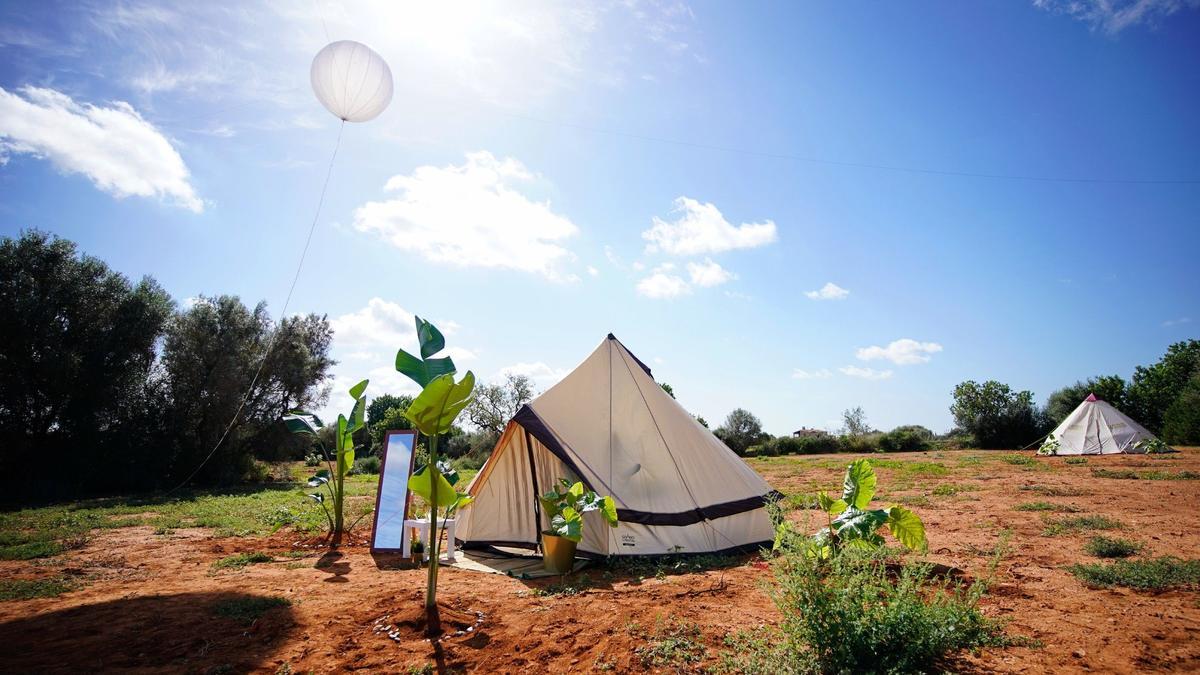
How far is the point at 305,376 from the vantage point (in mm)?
19484

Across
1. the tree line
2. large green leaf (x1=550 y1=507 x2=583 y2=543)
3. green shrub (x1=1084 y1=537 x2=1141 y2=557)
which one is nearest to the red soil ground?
green shrub (x1=1084 y1=537 x2=1141 y2=557)

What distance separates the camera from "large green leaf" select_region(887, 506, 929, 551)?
11.6 feet

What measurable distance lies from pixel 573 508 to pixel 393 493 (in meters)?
2.84

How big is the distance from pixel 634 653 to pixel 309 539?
5.90m

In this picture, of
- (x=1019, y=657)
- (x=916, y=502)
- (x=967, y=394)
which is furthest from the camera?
(x=967, y=394)

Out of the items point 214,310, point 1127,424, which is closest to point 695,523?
point 214,310

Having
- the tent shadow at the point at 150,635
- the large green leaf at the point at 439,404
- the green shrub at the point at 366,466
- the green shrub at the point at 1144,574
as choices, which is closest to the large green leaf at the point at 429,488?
the large green leaf at the point at 439,404

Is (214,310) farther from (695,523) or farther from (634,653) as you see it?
(634,653)

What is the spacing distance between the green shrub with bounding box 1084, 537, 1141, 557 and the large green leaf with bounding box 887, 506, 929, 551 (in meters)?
3.25

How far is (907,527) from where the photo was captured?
3.57m

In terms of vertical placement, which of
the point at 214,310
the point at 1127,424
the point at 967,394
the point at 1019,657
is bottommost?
the point at 1019,657

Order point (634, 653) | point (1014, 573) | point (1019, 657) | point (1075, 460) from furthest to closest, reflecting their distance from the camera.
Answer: point (1075, 460) < point (1014, 573) < point (634, 653) < point (1019, 657)

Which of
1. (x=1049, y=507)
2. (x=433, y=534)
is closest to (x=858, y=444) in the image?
(x=1049, y=507)

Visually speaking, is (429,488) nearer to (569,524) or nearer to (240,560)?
(569,524)
